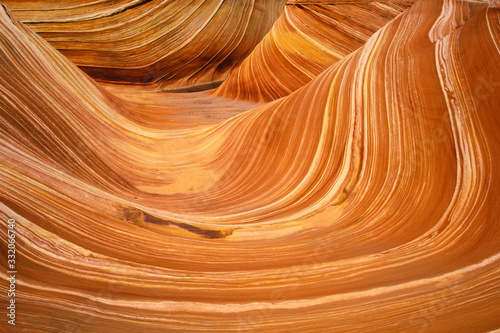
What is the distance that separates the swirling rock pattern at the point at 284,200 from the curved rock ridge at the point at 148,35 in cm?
129

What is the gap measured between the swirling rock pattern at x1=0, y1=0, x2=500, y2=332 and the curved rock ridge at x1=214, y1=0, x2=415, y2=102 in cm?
66

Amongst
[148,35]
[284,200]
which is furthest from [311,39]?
[284,200]

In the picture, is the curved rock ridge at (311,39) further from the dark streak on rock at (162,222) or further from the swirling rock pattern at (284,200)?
the dark streak on rock at (162,222)

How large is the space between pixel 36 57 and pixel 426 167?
113 centimetres

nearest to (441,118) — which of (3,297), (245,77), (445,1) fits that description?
(445,1)

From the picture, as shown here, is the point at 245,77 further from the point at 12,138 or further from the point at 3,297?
the point at 3,297

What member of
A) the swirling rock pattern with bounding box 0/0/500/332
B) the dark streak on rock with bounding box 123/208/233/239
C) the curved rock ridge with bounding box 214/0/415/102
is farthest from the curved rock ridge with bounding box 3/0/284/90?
the dark streak on rock with bounding box 123/208/233/239

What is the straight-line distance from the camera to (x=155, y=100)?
2.29 metres

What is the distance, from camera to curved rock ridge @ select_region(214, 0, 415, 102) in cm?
206

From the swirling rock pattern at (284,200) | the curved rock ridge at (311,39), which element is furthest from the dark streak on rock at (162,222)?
the curved rock ridge at (311,39)

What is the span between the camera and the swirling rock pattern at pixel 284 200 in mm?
558

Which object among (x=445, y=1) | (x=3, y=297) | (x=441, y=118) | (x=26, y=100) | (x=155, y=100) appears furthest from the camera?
(x=155, y=100)

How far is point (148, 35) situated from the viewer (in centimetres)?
262

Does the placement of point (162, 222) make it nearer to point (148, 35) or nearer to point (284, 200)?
point (284, 200)
